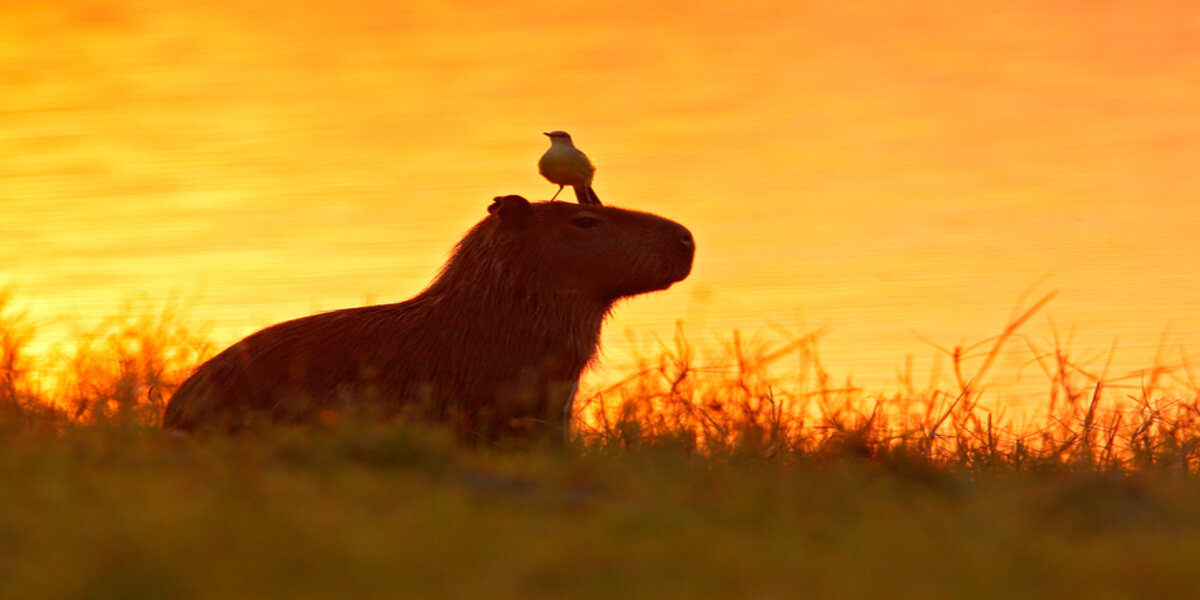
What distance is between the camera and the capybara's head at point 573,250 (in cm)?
606

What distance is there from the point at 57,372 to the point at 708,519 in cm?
515

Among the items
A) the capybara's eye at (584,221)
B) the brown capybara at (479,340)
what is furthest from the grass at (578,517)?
the capybara's eye at (584,221)

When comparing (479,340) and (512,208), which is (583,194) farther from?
(479,340)

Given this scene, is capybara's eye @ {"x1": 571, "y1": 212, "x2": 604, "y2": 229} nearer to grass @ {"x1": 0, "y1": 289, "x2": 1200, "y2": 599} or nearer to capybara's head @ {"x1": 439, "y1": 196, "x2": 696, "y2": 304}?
capybara's head @ {"x1": 439, "y1": 196, "x2": 696, "y2": 304}

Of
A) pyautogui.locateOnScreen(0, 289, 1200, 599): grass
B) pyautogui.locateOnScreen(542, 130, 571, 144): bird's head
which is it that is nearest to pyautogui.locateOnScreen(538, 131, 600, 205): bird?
pyautogui.locateOnScreen(542, 130, 571, 144): bird's head

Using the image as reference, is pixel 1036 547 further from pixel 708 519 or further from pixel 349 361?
pixel 349 361

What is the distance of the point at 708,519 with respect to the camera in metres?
3.61

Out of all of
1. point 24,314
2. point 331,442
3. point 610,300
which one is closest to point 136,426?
point 331,442

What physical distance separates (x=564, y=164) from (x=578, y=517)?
9.64ft

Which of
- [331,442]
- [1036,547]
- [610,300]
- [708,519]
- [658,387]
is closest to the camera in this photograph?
[1036,547]

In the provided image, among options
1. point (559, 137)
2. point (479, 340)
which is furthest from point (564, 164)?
point (479, 340)

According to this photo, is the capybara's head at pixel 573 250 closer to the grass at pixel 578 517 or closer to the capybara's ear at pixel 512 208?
the capybara's ear at pixel 512 208

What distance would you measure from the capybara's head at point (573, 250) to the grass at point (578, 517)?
2.56 feet

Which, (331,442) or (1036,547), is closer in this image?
(1036,547)
